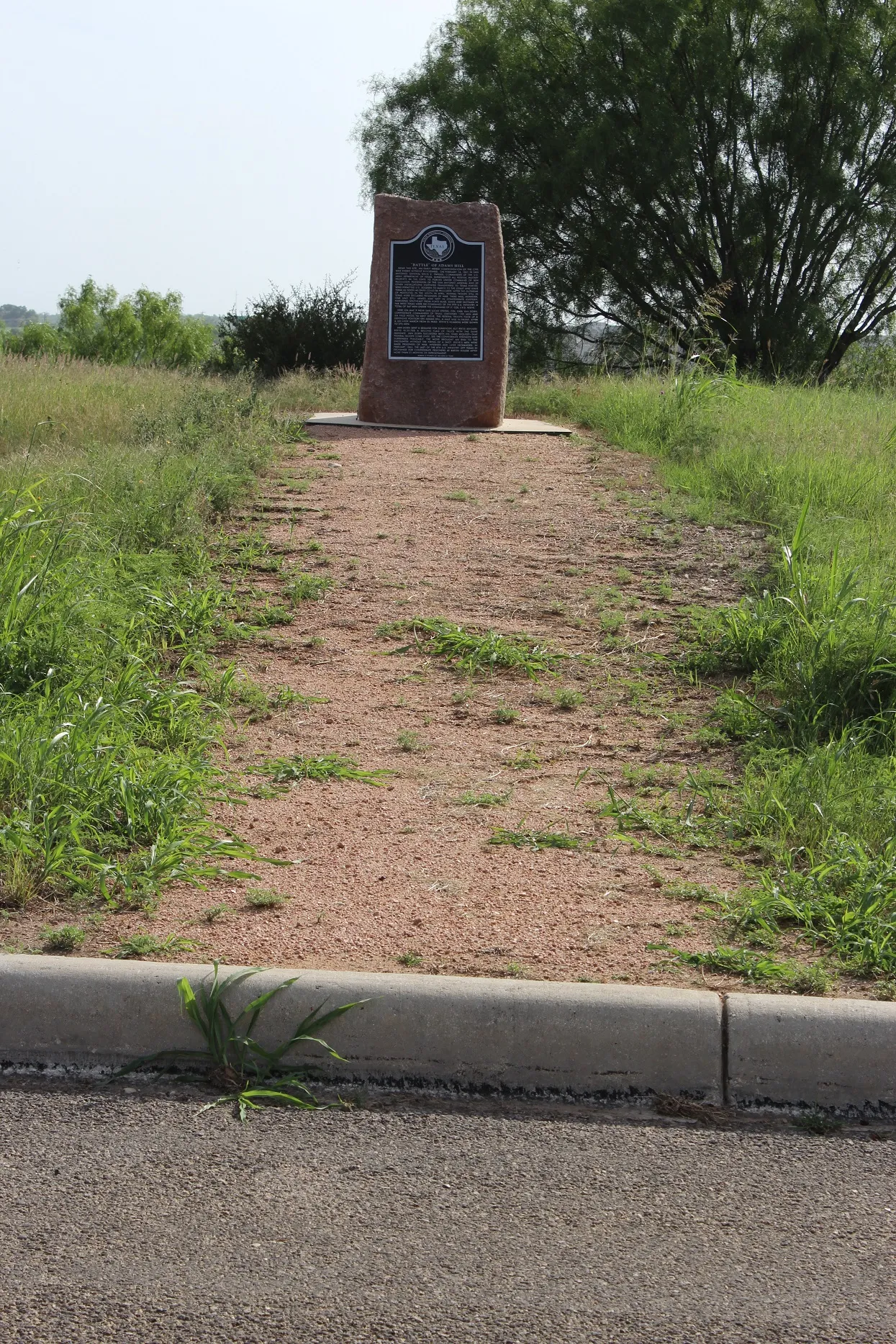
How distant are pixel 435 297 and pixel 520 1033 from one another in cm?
1004

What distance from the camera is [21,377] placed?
1352 centimetres

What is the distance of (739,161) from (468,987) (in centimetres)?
2108

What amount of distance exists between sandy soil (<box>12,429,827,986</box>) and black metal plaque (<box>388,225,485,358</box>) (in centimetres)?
271

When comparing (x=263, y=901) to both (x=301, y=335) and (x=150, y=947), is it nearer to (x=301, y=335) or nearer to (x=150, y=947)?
(x=150, y=947)

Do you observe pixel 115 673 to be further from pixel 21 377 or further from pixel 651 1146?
pixel 21 377

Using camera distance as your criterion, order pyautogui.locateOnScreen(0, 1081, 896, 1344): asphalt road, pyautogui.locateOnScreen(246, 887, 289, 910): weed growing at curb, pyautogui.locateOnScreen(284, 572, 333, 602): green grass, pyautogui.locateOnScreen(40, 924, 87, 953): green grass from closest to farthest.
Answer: pyautogui.locateOnScreen(0, 1081, 896, 1344): asphalt road < pyautogui.locateOnScreen(40, 924, 87, 953): green grass < pyautogui.locateOnScreen(246, 887, 289, 910): weed growing at curb < pyautogui.locateOnScreen(284, 572, 333, 602): green grass

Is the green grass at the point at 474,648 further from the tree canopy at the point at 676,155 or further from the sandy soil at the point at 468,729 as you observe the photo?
the tree canopy at the point at 676,155

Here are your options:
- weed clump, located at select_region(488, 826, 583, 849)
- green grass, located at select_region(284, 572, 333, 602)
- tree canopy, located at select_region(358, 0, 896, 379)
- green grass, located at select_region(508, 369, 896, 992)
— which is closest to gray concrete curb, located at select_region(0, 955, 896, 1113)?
green grass, located at select_region(508, 369, 896, 992)

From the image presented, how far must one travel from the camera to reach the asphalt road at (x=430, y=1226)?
212 cm

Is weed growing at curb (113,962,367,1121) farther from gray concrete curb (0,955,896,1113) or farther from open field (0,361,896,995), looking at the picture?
open field (0,361,896,995)

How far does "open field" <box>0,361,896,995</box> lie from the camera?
347 cm

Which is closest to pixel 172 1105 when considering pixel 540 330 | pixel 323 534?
pixel 323 534

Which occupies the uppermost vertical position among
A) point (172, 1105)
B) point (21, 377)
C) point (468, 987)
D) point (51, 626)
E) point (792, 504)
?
point (21, 377)

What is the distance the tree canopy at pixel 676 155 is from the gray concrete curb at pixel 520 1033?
58.6 ft
